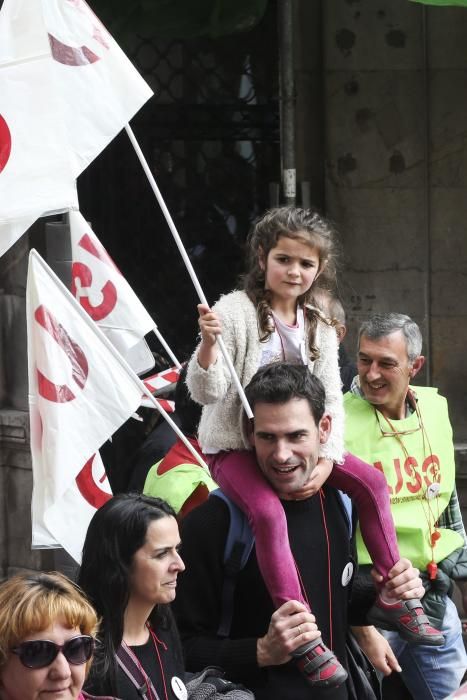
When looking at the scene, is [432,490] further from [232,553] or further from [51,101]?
[51,101]

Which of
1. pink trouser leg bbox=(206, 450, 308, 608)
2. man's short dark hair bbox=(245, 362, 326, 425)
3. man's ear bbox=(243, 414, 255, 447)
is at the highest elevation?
man's short dark hair bbox=(245, 362, 326, 425)

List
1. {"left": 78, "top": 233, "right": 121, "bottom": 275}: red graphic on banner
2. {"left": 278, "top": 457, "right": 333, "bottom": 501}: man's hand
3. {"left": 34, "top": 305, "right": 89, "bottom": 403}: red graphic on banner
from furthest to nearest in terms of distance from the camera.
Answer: {"left": 78, "top": 233, "right": 121, "bottom": 275}: red graphic on banner
{"left": 34, "top": 305, "right": 89, "bottom": 403}: red graphic on banner
{"left": 278, "top": 457, "right": 333, "bottom": 501}: man's hand

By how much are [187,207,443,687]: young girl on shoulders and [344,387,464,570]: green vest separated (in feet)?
1.93

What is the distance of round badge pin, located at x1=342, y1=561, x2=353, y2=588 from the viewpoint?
499cm

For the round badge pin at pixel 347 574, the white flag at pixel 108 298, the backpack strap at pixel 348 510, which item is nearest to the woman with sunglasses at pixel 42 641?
the round badge pin at pixel 347 574

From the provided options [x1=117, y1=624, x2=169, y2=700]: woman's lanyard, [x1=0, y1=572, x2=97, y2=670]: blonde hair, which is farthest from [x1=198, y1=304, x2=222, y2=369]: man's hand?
[x1=0, y1=572, x2=97, y2=670]: blonde hair

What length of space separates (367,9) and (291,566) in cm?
491

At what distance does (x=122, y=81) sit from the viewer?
18.8ft

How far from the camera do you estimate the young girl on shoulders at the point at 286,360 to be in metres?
4.80

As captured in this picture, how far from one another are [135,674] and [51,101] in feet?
7.42

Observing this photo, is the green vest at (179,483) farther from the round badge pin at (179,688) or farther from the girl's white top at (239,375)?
the round badge pin at (179,688)

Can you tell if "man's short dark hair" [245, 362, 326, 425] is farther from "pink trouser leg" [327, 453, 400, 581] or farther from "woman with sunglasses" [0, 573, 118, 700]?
"woman with sunglasses" [0, 573, 118, 700]

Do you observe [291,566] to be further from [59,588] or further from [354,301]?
[354,301]

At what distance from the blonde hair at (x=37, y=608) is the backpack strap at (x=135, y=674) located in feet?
1.07
